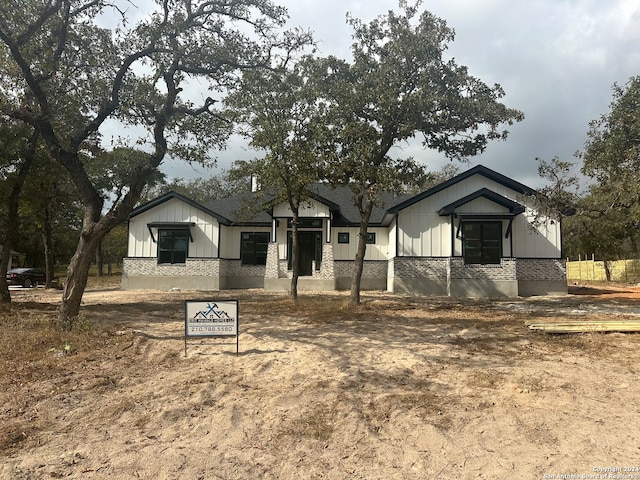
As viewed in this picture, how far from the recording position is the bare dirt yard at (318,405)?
367cm

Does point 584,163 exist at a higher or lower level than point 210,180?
lower

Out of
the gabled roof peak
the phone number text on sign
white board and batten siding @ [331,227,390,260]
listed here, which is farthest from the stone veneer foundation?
the phone number text on sign

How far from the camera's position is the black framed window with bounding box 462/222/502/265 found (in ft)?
61.3

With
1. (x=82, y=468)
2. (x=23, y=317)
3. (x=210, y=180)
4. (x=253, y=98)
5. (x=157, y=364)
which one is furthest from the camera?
(x=210, y=180)

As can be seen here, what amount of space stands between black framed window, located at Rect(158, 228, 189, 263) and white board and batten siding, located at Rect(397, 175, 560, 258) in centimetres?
1058

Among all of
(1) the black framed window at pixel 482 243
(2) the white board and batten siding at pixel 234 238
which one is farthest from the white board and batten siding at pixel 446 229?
(2) the white board and batten siding at pixel 234 238

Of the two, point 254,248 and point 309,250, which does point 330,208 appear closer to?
point 309,250

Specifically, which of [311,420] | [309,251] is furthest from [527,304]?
[311,420]

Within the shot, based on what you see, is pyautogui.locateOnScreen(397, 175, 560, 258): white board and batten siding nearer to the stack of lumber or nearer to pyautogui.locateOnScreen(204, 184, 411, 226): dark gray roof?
pyautogui.locateOnScreen(204, 184, 411, 226): dark gray roof

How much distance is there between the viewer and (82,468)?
11.7 ft

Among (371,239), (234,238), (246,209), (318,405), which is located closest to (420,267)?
(371,239)

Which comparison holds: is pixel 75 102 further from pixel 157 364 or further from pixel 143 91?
pixel 157 364

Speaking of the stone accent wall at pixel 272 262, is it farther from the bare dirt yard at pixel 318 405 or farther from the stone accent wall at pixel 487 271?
the bare dirt yard at pixel 318 405

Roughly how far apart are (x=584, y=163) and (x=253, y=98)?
12238mm
